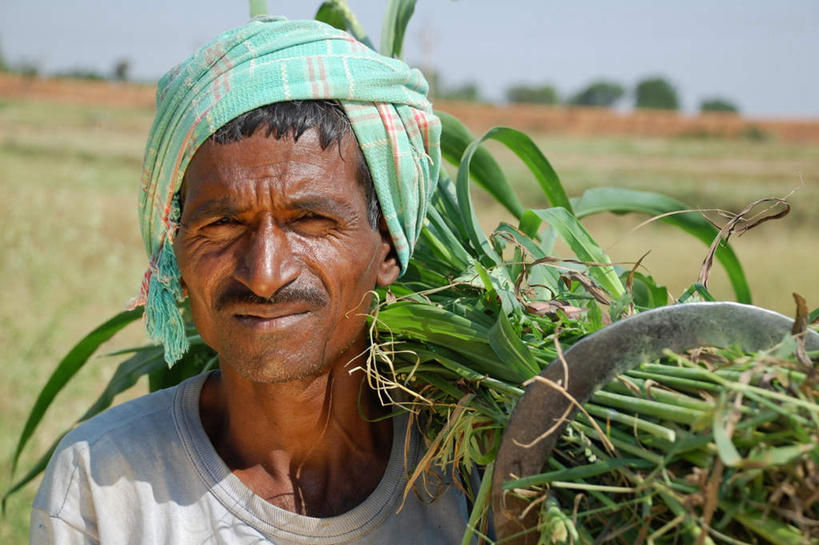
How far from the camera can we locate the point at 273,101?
135 cm

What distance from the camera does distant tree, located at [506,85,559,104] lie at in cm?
6669

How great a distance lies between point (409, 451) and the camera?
5.17 ft

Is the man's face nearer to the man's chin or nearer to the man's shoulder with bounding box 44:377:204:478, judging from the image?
the man's chin

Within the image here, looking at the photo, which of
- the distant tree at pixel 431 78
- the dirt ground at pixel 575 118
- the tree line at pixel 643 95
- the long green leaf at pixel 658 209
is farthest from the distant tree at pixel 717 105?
the long green leaf at pixel 658 209

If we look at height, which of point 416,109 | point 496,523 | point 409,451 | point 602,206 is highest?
point 416,109

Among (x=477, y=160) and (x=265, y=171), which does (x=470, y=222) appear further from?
(x=265, y=171)

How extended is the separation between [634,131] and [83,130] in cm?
2548

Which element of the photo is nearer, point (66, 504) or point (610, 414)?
point (610, 414)

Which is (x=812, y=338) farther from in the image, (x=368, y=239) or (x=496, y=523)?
(x=368, y=239)

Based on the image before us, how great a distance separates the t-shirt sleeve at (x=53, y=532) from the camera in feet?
4.61

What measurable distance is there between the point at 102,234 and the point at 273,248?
9227mm

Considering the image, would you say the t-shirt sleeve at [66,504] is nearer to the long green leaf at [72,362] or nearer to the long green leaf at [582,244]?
the long green leaf at [72,362]

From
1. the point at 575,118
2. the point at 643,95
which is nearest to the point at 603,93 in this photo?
the point at 643,95

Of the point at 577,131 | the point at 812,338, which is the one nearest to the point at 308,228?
the point at 812,338
